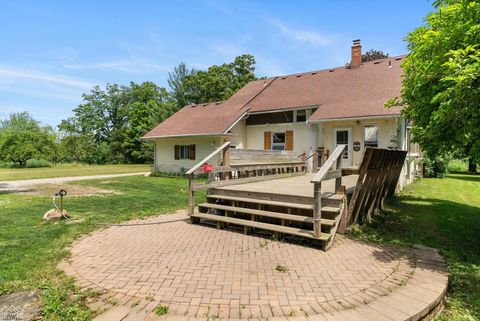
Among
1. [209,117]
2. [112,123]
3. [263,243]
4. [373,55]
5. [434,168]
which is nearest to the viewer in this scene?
[263,243]

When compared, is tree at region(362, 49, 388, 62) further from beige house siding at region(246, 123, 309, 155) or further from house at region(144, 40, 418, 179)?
beige house siding at region(246, 123, 309, 155)

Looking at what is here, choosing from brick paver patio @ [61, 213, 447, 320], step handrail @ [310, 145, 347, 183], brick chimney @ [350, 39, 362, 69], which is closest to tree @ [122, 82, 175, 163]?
brick chimney @ [350, 39, 362, 69]

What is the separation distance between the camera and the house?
13.9 meters

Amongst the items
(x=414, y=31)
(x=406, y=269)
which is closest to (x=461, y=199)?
(x=414, y=31)

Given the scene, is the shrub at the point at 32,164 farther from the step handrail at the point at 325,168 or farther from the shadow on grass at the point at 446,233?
the step handrail at the point at 325,168

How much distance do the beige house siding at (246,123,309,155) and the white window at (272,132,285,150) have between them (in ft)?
0.83

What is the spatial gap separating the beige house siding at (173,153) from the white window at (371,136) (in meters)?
8.59

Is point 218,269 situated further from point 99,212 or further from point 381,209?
point 381,209

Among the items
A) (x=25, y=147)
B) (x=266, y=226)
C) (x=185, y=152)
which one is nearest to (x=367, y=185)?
(x=266, y=226)

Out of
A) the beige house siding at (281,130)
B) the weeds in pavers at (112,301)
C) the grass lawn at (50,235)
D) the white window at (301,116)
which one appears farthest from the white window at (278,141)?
the weeds in pavers at (112,301)

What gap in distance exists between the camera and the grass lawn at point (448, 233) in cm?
347

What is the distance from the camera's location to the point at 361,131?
46.2 feet

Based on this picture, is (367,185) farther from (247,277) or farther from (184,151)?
(184,151)

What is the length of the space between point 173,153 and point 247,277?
1844cm
